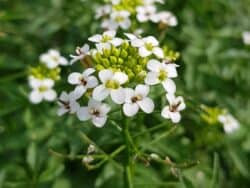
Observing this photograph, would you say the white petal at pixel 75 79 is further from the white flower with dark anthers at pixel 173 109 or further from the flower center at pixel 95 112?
the white flower with dark anthers at pixel 173 109

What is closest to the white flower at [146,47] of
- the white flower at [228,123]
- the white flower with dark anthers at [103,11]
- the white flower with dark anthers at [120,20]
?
the white flower with dark anthers at [120,20]

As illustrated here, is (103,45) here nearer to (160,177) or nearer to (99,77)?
(99,77)

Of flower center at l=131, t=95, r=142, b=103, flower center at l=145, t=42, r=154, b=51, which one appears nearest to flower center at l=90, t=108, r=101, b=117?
flower center at l=131, t=95, r=142, b=103

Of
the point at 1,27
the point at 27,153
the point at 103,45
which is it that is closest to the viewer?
the point at 103,45

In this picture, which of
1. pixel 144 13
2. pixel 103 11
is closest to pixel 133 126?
pixel 144 13

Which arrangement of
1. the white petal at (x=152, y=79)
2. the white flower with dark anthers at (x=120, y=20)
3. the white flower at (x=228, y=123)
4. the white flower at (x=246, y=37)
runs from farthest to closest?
the white flower at (x=246, y=37) → the white flower at (x=228, y=123) → the white flower with dark anthers at (x=120, y=20) → the white petal at (x=152, y=79)

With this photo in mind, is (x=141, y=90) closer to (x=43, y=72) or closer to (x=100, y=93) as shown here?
(x=100, y=93)

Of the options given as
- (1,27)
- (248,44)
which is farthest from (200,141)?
(1,27)

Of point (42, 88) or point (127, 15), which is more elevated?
point (127, 15)
